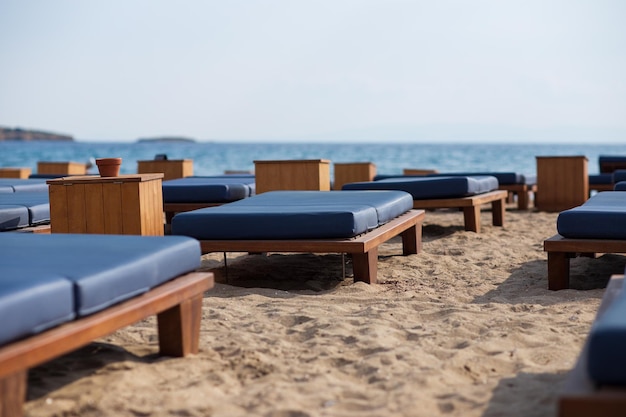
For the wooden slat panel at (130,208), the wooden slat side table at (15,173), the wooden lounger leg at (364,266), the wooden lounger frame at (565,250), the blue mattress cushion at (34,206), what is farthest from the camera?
the wooden slat side table at (15,173)

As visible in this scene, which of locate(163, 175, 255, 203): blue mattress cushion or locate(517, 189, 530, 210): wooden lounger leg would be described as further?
locate(517, 189, 530, 210): wooden lounger leg

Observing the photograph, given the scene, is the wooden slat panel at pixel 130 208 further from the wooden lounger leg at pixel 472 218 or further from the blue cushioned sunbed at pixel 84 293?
the wooden lounger leg at pixel 472 218

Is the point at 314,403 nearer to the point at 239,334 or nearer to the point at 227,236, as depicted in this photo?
the point at 239,334

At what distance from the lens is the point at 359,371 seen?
10.7 feet

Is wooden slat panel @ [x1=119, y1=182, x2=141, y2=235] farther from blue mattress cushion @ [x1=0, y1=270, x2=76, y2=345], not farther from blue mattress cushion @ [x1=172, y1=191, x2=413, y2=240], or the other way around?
blue mattress cushion @ [x1=0, y1=270, x2=76, y2=345]

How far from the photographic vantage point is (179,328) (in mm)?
3381

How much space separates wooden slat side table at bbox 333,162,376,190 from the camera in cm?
1213

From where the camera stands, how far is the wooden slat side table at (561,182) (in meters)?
11.0

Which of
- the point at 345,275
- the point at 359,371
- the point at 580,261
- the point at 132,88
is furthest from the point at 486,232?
the point at 132,88

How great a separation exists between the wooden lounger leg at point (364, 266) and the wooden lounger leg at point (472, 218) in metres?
3.13

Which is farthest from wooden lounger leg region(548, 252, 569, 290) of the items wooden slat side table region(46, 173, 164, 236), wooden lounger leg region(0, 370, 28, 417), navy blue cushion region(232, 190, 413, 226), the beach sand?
wooden lounger leg region(0, 370, 28, 417)

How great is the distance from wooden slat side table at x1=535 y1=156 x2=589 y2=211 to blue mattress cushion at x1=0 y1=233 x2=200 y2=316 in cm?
843

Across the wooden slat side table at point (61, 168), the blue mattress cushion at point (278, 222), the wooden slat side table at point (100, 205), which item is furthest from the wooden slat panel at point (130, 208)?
the wooden slat side table at point (61, 168)

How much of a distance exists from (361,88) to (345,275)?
172 feet
